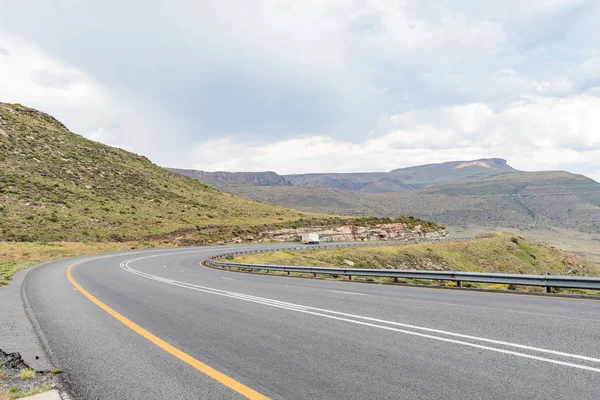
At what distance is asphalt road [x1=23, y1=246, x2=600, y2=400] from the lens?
4711 millimetres

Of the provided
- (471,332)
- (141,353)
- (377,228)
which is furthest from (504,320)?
(377,228)

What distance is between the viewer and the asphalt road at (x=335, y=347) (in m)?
4.71

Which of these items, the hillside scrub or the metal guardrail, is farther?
the hillside scrub

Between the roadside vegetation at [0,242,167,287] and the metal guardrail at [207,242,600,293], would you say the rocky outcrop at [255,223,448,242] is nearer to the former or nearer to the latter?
the roadside vegetation at [0,242,167,287]

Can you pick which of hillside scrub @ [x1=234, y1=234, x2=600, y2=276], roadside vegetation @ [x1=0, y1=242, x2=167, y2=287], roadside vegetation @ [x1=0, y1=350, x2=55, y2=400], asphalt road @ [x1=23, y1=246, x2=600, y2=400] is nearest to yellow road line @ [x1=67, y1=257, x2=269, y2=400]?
asphalt road @ [x1=23, y1=246, x2=600, y2=400]

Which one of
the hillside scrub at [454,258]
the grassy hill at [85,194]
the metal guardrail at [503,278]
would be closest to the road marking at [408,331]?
the metal guardrail at [503,278]

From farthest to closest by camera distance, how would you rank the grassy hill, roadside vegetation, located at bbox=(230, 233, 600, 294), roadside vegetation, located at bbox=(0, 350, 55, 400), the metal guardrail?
the grassy hill
roadside vegetation, located at bbox=(230, 233, 600, 294)
the metal guardrail
roadside vegetation, located at bbox=(0, 350, 55, 400)

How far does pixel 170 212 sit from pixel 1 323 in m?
61.7

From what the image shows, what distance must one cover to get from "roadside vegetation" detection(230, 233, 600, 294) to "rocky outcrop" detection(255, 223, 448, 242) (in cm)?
1465

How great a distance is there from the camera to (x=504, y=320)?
8.26 metres

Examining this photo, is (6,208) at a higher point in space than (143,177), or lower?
lower

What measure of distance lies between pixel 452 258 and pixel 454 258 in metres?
0.58

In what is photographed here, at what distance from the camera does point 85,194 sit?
62.5m

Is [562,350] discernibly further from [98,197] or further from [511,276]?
[98,197]
